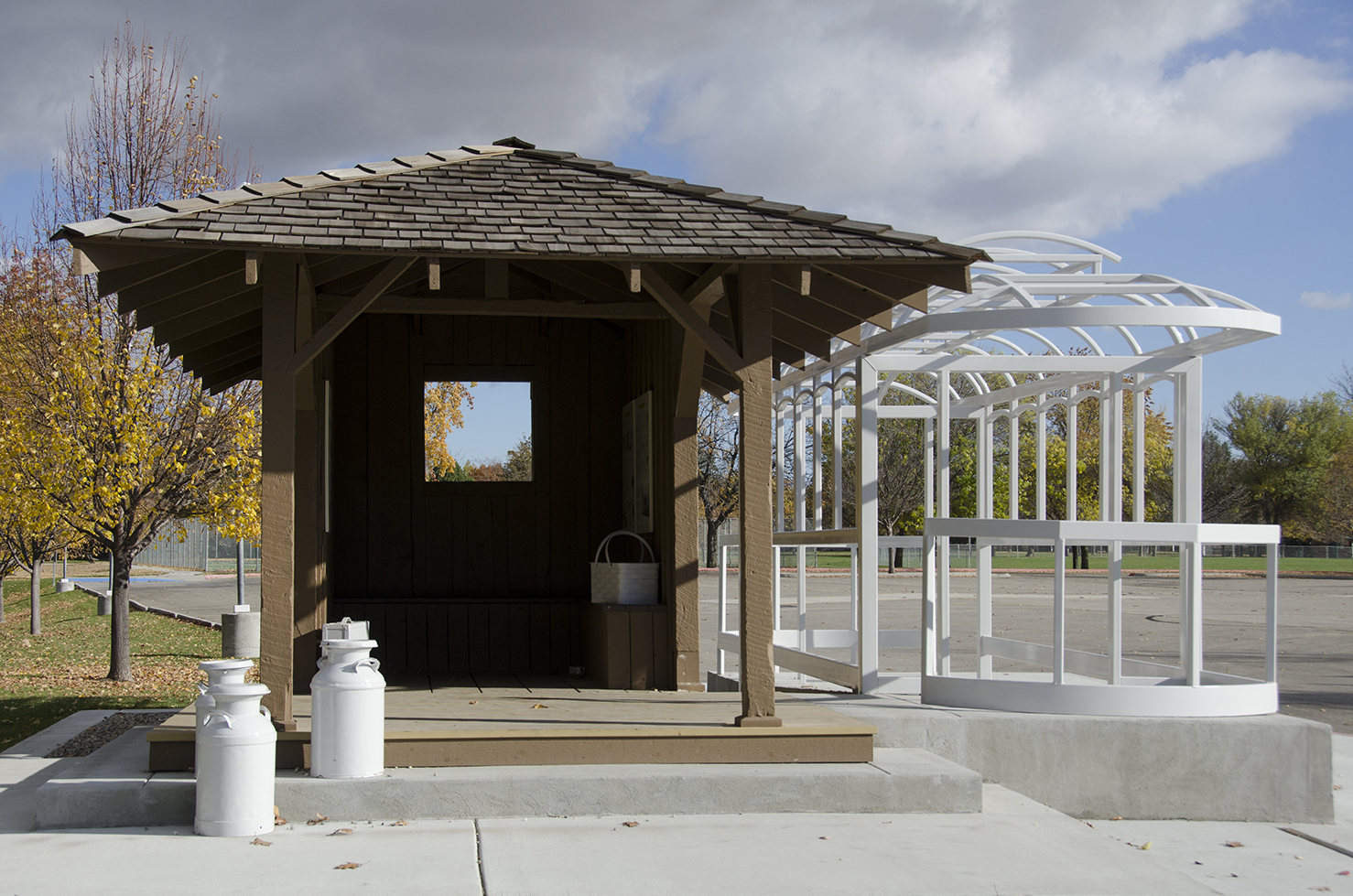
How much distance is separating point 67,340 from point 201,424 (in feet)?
4.91

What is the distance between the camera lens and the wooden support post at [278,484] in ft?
19.0

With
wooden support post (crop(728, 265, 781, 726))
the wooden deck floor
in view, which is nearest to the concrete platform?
the wooden deck floor

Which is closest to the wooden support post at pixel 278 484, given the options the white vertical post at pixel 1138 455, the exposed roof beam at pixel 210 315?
the exposed roof beam at pixel 210 315

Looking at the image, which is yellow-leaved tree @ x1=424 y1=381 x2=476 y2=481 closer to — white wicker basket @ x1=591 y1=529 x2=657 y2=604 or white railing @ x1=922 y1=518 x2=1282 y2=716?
white wicker basket @ x1=591 y1=529 x2=657 y2=604

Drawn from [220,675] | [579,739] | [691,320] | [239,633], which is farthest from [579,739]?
[239,633]

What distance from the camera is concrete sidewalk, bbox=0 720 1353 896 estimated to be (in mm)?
4664

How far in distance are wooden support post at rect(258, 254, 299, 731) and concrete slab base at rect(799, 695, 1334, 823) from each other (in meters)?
3.38

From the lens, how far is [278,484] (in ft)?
19.2

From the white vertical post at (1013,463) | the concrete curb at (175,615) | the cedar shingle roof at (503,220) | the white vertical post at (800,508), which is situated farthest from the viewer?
the concrete curb at (175,615)

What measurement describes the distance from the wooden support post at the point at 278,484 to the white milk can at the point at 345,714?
0.28 m

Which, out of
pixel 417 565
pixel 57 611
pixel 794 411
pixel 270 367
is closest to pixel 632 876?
pixel 270 367

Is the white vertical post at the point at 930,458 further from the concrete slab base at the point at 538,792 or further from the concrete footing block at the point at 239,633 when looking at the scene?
the concrete footing block at the point at 239,633

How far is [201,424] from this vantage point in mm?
12109

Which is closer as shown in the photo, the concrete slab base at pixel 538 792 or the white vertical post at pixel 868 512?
the concrete slab base at pixel 538 792
